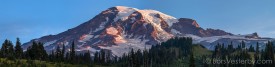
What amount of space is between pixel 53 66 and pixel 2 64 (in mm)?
27246

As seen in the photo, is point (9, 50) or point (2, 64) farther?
point (9, 50)

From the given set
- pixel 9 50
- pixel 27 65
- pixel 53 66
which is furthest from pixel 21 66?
pixel 9 50

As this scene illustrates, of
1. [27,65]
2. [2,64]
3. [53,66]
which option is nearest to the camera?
[2,64]

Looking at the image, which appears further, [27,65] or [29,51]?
[29,51]

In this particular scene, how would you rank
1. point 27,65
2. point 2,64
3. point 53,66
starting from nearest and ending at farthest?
point 2,64, point 27,65, point 53,66

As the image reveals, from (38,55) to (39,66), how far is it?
67.5 metres

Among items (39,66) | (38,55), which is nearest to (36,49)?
(38,55)

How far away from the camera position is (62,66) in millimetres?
150625

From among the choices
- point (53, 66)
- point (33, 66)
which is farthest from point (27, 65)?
point (53, 66)

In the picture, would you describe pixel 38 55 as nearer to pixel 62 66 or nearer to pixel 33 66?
pixel 62 66

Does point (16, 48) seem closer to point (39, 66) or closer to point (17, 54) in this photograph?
point (17, 54)

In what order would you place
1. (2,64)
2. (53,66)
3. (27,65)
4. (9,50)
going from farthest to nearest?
(9,50)
(53,66)
(27,65)
(2,64)

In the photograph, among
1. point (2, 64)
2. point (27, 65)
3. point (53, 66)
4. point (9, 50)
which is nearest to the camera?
point (2, 64)

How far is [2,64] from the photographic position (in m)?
118
